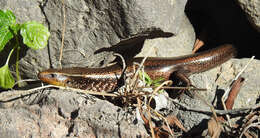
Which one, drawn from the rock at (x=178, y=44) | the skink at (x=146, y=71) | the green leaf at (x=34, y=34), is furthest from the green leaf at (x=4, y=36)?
the rock at (x=178, y=44)

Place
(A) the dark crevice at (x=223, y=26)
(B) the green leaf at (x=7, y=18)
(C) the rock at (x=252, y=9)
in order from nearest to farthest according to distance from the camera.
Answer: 1. (B) the green leaf at (x=7, y=18)
2. (C) the rock at (x=252, y=9)
3. (A) the dark crevice at (x=223, y=26)

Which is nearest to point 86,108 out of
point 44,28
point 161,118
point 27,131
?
point 27,131

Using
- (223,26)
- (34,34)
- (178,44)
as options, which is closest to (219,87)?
(178,44)

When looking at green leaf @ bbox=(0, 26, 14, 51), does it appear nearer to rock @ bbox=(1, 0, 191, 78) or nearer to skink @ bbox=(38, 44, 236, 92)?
rock @ bbox=(1, 0, 191, 78)

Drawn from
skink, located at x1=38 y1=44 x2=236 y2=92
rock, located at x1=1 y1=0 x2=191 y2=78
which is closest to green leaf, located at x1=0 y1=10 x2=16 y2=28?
rock, located at x1=1 y1=0 x2=191 y2=78

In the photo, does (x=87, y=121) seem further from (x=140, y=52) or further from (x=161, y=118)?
(x=140, y=52)

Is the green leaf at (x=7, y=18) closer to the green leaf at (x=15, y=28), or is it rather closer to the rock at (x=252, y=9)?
the green leaf at (x=15, y=28)

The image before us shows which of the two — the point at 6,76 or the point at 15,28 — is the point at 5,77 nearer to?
the point at 6,76
